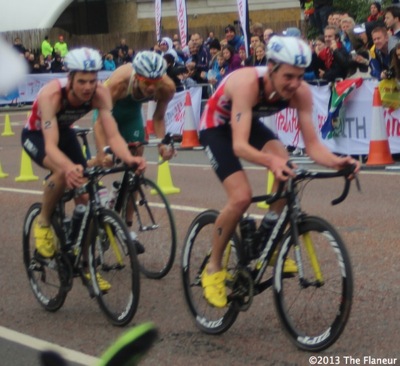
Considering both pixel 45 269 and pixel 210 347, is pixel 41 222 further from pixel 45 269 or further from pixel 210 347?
pixel 210 347

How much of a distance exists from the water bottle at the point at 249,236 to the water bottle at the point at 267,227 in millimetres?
45

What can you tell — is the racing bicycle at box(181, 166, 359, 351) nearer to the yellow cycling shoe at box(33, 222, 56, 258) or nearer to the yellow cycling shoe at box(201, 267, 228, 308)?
the yellow cycling shoe at box(201, 267, 228, 308)

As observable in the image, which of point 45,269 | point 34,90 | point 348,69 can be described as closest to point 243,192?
point 45,269

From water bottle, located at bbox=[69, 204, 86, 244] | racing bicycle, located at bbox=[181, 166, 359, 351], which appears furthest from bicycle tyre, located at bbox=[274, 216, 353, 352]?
water bottle, located at bbox=[69, 204, 86, 244]

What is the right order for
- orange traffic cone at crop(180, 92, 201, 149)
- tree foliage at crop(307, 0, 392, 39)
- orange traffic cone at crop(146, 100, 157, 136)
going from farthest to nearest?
tree foliage at crop(307, 0, 392, 39) < orange traffic cone at crop(146, 100, 157, 136) < orange traffic cone at crop(180, 92, 201, 149)

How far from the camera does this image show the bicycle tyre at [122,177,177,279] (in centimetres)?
858

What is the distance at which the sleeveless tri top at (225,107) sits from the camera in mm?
6219

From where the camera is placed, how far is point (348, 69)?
16953 millimetres

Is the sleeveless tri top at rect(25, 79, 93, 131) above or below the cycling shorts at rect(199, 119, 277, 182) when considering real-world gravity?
above

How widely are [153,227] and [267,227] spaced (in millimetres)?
2535

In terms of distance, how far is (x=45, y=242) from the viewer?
25.1ft

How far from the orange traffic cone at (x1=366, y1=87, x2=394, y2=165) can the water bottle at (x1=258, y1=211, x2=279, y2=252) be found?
28.8ft

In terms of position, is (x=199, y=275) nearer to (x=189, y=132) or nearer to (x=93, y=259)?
(x=93, y=259)

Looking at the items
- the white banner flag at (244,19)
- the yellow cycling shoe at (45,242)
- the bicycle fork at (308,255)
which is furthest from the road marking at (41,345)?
the white banner flag at (244,19)
